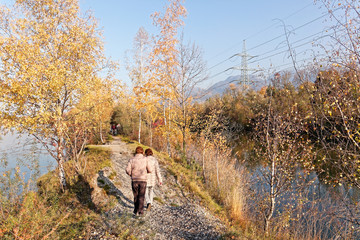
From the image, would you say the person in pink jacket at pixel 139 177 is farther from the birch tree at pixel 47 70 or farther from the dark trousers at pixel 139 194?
the birch tree at pixel 47 70

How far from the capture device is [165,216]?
6.37 metres

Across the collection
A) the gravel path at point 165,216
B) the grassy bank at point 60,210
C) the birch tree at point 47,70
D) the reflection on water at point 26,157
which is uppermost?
the birch tree at point 47,70

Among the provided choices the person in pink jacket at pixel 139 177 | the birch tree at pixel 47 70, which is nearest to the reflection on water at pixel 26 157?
the birch tree at pixel 47 70

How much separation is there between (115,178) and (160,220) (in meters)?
3.77

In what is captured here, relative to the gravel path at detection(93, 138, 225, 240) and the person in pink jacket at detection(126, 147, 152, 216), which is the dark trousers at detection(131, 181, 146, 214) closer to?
the person in pink jacket at detection(126, 147, 152, 216)

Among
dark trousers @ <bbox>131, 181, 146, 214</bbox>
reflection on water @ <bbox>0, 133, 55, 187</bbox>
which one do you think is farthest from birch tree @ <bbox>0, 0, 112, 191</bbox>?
dark trousers @ <bbox>131, 181, 146, 214</bbox>

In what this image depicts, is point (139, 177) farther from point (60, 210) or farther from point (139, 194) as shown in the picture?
point (60, 210)

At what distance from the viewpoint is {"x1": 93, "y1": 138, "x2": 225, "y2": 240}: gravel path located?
5.37 metres

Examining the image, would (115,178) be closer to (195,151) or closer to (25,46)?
(25,46)

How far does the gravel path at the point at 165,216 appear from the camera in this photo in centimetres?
537

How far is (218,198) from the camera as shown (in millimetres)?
9352

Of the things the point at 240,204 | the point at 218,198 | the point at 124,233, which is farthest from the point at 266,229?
the point at 124,233

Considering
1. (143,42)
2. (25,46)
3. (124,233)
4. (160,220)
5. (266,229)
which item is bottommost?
(266,229)

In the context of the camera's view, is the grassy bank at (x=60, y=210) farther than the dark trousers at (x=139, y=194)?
No
